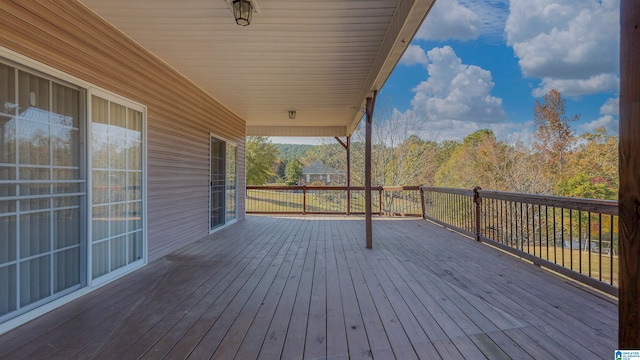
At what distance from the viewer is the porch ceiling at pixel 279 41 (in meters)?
2.50

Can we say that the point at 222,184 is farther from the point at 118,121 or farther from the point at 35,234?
the point at 35,234

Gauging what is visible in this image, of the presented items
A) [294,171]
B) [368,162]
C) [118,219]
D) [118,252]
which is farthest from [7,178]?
[294,171]

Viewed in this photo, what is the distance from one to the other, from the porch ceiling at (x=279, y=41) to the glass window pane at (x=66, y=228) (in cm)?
181

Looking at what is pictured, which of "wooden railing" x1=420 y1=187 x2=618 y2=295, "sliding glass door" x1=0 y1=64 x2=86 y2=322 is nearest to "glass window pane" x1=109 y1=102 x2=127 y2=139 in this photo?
"sliding glass door" x1=0 y1=64 x2=86 y2=322

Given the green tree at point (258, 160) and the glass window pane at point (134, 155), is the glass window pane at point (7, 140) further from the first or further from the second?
the green tree at point (258, 160)

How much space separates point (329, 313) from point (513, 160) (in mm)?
15862

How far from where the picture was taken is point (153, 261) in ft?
11.9

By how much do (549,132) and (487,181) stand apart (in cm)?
382

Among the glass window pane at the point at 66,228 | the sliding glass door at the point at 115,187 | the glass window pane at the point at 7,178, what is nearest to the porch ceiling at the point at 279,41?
the sliding glass door at the point at 115,187

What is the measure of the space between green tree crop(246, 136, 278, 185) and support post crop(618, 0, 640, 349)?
2054 cm

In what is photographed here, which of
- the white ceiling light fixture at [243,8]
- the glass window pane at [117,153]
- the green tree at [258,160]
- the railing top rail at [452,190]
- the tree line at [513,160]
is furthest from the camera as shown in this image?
the green tree at [258,160]

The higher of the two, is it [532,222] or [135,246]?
[532,222]

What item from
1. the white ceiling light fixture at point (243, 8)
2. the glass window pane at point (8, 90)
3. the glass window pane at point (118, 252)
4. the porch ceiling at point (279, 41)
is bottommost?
the glass window pane at point (118, 252)

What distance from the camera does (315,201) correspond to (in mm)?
8961
